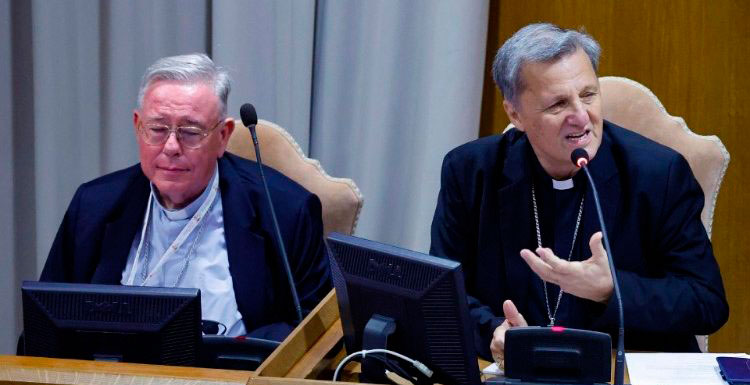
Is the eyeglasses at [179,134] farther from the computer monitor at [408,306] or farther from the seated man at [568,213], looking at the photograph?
the computer monitor at [408,306]

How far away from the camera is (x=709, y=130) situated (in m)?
3.89

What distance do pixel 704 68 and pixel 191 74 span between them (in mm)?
1817

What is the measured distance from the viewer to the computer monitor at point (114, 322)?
2.23 m

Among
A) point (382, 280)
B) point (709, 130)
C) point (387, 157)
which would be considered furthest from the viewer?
point (387, 157)

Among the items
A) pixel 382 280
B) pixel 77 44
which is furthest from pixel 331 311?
pixel 77 44

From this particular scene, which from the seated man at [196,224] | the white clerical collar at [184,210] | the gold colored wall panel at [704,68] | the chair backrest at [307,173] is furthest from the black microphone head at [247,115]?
the gold colored wall panel at [704,68]

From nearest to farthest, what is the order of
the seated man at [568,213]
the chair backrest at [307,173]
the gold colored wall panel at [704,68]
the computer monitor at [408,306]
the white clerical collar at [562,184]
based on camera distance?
the computer monitor at [408,306] < the seated man at [568,213] < the white clerical collar at [562,184] < the chair backrest at [307,173] < the gold colored wall panel at [704,68]

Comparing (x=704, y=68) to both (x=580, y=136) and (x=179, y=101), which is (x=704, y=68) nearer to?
(x=580, y=136)

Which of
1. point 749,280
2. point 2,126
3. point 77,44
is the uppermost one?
point 77,44

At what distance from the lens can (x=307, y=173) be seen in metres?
3.33

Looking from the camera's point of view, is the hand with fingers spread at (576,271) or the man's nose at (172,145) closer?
the hand with fingers spread at (576,271)

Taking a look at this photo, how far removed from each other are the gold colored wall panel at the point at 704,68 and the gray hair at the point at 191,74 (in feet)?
4.51

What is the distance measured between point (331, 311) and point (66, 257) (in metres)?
0.97

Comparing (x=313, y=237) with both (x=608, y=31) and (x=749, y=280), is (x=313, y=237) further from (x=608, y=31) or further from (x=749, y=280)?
(x=749, y=280)
